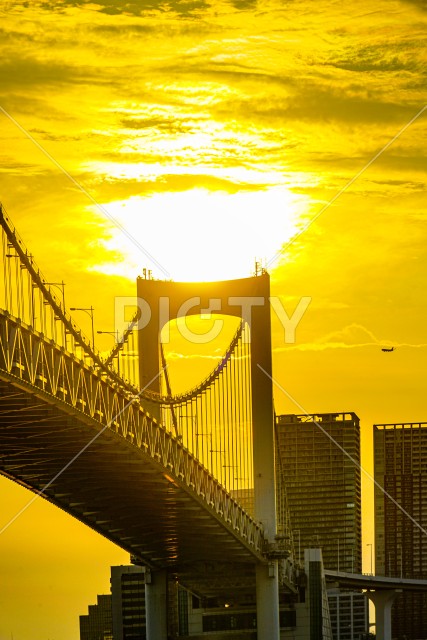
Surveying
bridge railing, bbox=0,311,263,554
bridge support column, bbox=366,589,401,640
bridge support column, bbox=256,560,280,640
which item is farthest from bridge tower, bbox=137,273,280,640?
bridge support column, bbox=366,589,401,640

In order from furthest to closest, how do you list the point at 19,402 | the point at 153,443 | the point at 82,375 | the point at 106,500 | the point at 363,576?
the point at 363,576 → the point at 106,500 → the point at 153,443 → the point at 82,375 → the point at 19,402

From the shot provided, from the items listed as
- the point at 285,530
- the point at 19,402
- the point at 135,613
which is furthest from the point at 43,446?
the point at 135,613

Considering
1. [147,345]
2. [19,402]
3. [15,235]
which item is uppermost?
[147,345]

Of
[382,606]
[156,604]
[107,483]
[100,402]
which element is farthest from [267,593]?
[382,606]

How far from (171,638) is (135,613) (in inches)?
4049

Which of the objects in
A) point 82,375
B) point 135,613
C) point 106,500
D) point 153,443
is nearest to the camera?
point 82,375

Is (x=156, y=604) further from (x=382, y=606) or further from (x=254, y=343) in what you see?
(x=382, y=606)

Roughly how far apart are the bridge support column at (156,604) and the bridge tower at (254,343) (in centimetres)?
722

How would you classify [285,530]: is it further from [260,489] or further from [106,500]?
[106,500]

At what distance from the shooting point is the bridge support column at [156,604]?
93.8 meters

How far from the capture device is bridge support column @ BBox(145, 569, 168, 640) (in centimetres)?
9381

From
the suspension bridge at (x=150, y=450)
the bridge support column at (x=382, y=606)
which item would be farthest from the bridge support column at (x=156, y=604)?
the bridge support column at (x=382, y=606)

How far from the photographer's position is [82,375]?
56.7 meters

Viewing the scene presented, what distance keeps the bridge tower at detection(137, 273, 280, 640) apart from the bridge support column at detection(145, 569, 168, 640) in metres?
7.22
